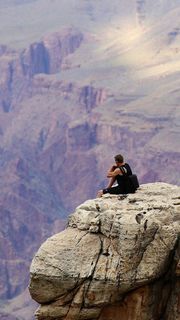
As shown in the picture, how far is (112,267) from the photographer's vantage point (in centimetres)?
1831

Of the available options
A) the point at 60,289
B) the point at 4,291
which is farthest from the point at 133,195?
the point at 4,291

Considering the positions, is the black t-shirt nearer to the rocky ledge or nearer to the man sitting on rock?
the man sitting on rock

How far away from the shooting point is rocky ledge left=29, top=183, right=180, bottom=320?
59.9 ft

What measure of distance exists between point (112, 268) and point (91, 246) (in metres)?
0.70

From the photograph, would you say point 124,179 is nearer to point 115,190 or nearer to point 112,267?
point 115,190

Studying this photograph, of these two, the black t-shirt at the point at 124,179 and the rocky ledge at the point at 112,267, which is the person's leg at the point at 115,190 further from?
the rocky ledge at the point at 112,267

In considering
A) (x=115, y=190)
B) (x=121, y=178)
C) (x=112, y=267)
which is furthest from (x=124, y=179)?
(x=112, y=267)

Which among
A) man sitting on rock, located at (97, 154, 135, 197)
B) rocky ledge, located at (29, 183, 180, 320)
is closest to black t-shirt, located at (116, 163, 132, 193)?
man sitting on rock, located at (97, 154, 135, 197)

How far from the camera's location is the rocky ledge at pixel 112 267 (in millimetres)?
18250

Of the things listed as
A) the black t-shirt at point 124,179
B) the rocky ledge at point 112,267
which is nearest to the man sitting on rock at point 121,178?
the black t-shirt at point 124,179

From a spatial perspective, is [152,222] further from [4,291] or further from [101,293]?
[4,291]

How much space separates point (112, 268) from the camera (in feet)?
60.0

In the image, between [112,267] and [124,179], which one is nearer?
[112,267]

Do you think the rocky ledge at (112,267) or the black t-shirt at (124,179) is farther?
the black t-shirt at (124,179)
